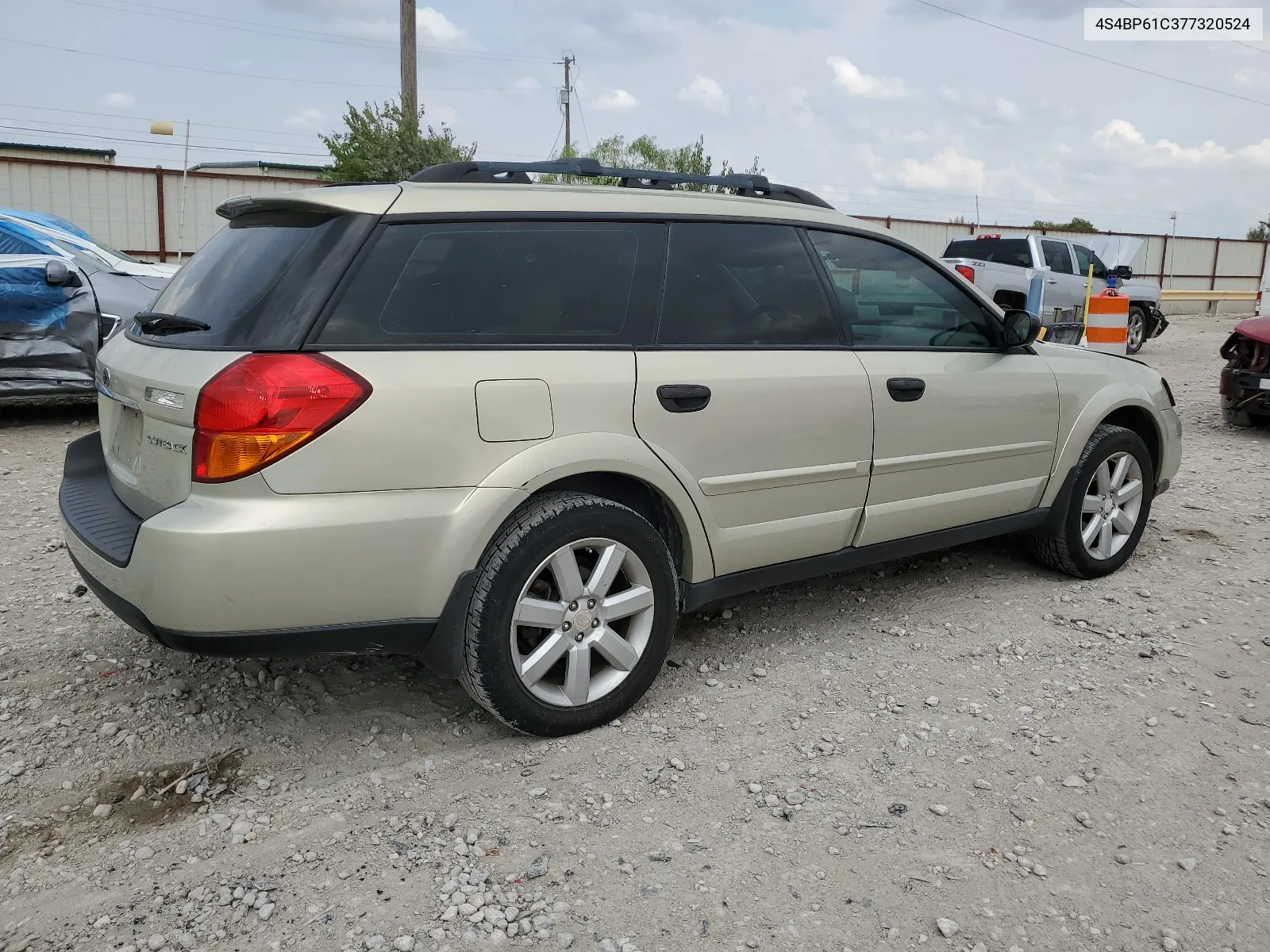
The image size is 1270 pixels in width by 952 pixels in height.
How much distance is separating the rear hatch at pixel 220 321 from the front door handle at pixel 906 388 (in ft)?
6.31

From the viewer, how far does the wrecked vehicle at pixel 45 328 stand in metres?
7.47

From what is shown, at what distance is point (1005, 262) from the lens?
15711 millimetres

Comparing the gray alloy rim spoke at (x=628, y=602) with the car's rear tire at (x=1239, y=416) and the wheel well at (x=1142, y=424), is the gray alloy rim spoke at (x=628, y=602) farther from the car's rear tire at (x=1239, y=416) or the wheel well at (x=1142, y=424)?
the car's rear tire at (x=1239, y=416)

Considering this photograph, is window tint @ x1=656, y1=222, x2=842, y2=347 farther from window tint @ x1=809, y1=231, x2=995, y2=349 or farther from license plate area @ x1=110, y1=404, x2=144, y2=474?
license plate area @ x1=110, y1=404, x2=144, y2=474

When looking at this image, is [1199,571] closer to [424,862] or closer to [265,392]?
[424,862]

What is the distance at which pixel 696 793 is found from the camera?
9.53 ft

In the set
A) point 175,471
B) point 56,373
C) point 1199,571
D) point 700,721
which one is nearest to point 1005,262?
point 1199,571

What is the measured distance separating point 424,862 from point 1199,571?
4.07 m

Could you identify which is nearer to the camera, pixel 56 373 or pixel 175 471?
pixel 175 471

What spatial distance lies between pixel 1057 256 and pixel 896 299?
13.6 metres

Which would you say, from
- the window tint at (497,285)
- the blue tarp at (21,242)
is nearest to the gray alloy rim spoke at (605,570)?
the window tint at (497,285)

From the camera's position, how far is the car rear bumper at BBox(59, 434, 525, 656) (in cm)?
260

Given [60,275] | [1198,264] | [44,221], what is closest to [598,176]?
[60,275]

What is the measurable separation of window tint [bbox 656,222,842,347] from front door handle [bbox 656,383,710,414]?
160 mm
